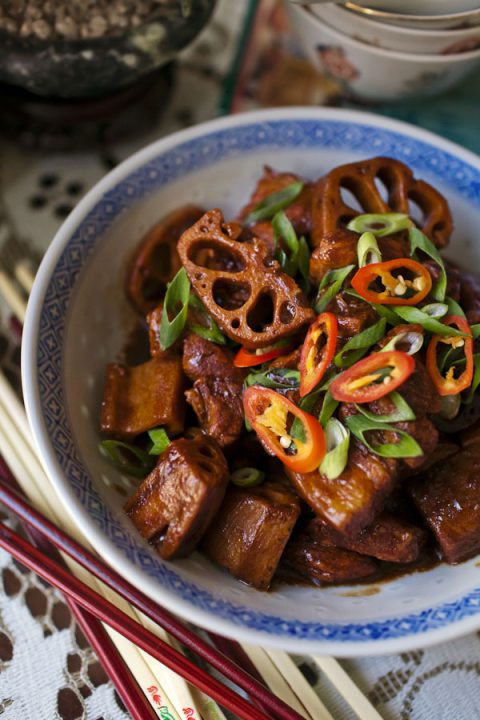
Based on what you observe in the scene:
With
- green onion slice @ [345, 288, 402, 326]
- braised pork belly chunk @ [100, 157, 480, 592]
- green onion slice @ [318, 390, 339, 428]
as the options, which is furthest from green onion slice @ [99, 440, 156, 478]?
green onion slice @ [345, 288, 402, 326]

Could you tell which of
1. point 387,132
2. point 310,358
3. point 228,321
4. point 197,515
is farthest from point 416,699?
point 387,132

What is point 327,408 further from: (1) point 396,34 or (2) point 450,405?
(1) point 396,34

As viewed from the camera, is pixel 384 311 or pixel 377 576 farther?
pixel 377 576

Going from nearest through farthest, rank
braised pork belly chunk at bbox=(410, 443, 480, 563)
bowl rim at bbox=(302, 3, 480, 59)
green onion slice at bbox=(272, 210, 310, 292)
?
1. braised pork belly chunk at bbox=(410, 443, 480, 563)
2. green onion slice at bbox=(272, 210, 310, 292)
3. bowl rim at bbox=(302, 3, 480, 59)

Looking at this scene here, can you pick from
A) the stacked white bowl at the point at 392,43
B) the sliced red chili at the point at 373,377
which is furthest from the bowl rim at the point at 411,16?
the sliced red chili at the point at 373,377

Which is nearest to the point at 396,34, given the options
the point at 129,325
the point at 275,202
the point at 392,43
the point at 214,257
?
the point at 392,43

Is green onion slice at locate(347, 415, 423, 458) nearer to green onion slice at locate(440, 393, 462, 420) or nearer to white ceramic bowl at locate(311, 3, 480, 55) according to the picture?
green onion slice at locate(440, 393, 462, 420)
